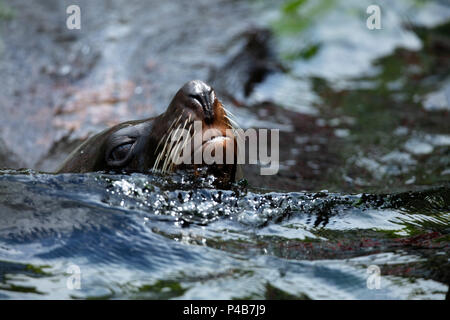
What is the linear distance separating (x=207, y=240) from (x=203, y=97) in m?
0.88

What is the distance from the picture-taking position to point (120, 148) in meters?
4.02

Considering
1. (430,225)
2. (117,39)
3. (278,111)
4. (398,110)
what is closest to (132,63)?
(117,39)

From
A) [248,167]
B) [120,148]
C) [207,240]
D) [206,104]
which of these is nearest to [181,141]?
[206,104]

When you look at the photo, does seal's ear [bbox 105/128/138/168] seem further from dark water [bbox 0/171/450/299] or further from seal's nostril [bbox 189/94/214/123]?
seal's nostril [bbox 189/94/214/123]

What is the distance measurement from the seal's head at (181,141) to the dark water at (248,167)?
0.13 m

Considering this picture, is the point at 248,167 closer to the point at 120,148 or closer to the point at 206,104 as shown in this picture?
the point at 120,148

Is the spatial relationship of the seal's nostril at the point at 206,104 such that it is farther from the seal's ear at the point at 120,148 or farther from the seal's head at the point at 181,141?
the seal's ear at the point at 120,148

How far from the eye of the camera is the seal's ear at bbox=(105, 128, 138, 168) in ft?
13.1

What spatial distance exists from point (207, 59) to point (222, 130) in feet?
15.3

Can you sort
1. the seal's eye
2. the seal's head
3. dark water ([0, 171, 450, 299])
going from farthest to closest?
the seal's eye → the seal's head → dark water ([0, 171, 450, 299])

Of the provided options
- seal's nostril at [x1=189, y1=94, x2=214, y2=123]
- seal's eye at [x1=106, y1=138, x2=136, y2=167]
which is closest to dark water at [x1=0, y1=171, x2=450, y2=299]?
seal's eye at [x1=106, y1=138, x2=136, y2=167]

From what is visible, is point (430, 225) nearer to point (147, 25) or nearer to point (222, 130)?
point (222, 130)

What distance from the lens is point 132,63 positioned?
798 cm

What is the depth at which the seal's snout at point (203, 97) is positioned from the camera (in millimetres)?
3698
